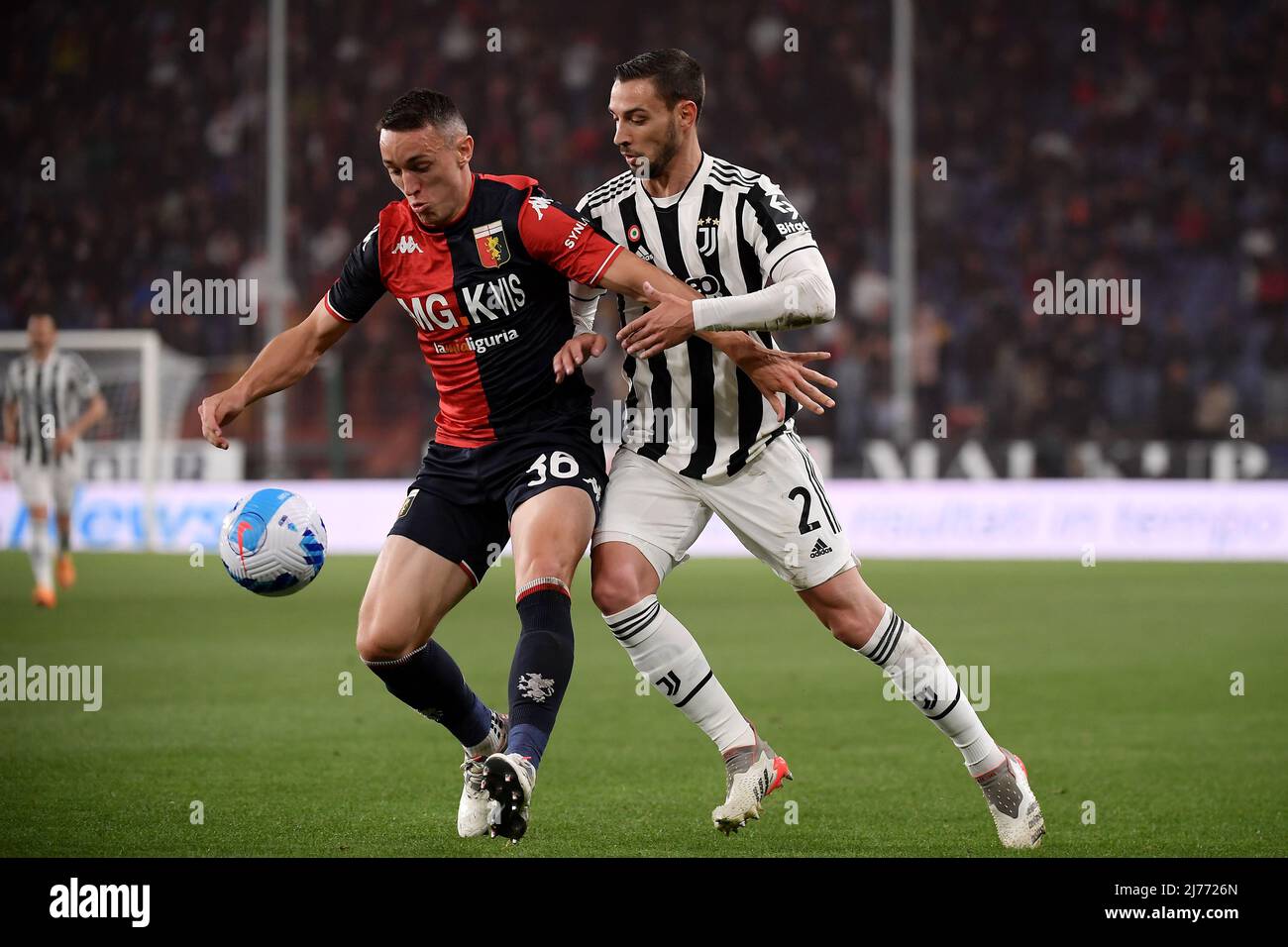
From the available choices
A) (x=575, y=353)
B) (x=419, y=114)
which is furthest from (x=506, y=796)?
(x=419, y=114)

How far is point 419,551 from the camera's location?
5.07 m

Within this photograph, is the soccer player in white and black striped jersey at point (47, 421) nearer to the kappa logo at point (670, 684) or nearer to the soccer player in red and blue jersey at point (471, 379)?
the soccer player in red and blue jersey at point (471, 379)

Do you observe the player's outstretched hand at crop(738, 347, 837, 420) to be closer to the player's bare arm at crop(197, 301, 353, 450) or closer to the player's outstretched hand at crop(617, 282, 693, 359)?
the player's outstretched hand at crop(617, 282, 693, 359)

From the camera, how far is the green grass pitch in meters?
5.17

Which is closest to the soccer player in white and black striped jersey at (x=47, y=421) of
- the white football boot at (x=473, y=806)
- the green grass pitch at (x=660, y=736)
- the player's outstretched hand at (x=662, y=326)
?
the green grass pitch at (x=660, y=736)

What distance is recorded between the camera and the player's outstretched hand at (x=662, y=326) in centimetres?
481

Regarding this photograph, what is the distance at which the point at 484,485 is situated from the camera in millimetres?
5148

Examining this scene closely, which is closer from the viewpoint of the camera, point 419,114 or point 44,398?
point 419,114

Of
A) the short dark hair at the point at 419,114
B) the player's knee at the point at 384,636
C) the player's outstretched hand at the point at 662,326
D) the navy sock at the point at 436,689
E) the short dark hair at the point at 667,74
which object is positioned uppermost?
the short dark hair at the point at 667,74

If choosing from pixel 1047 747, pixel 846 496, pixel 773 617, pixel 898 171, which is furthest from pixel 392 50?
pixel 1047 747

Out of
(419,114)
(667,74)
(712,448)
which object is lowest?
(712,448)

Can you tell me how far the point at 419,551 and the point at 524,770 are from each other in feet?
3.30

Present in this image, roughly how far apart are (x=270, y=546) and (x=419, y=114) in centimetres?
135

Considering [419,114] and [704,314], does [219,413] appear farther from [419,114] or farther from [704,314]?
[704,314]
